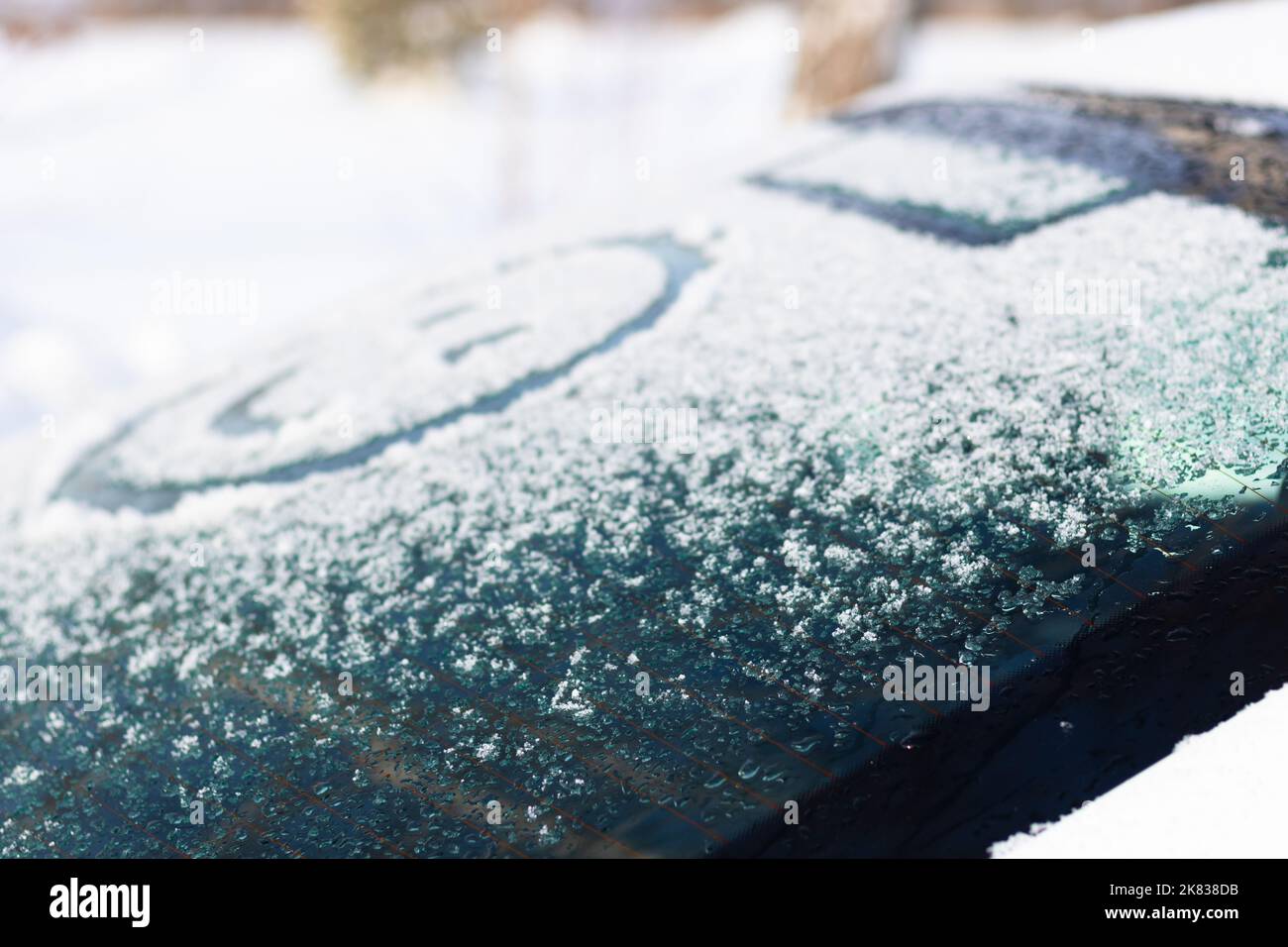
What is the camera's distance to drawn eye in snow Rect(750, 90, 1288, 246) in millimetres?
1567

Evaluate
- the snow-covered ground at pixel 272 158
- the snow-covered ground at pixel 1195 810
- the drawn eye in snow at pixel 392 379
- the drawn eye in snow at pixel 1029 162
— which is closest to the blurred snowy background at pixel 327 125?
the snow-covered ground at pixel 272 158

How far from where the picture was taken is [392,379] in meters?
1.75

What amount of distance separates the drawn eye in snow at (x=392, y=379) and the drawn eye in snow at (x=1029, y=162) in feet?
1.19

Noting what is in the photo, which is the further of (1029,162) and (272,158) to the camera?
(272,158)

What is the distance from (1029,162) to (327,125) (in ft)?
32.2

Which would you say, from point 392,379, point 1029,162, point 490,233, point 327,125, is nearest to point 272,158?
point 327,125

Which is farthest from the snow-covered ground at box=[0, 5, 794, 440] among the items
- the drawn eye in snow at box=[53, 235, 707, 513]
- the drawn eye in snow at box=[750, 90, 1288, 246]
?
the drawn eye in snow at box=[750, 90, 1288, 246]

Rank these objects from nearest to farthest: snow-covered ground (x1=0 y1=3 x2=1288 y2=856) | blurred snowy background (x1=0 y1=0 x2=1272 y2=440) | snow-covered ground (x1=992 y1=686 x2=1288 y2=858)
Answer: snow-covered ground (x1=992 y1=686 x2=1288 y2=858) < snow-covered ground (x1=0 y1=3 x2=1288 y2=856) < blurred snowy background (x1=0 y1=0 x2=1272 y2=440)

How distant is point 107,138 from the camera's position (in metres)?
10.2

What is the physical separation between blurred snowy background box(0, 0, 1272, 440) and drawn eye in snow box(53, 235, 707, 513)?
3.66m

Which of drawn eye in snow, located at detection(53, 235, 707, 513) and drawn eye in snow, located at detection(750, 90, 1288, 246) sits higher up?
drawn eye in snow, located at detection(750, 90, 1288, 246)

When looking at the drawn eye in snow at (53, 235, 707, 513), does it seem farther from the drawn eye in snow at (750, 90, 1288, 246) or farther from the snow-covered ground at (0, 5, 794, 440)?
the snow-covered ground at (0, 5, 794, 440)

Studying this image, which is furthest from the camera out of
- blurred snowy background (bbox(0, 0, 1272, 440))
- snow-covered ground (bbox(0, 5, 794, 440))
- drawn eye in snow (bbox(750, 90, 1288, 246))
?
snow-covered ground (bbox(0, 5, 794, 440))

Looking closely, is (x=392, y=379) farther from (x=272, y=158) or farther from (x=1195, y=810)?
(x=272, y=158)
